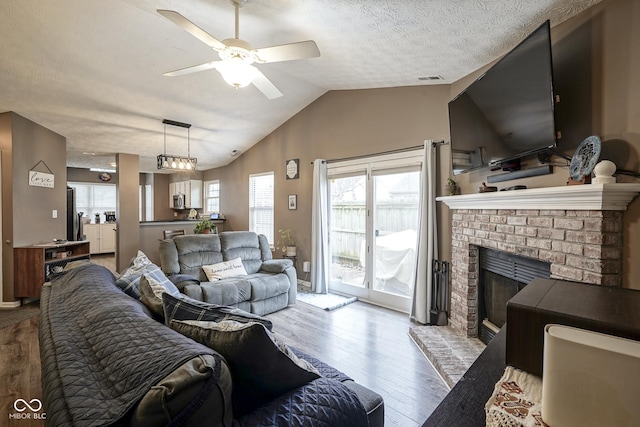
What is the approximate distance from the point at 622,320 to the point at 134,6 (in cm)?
367

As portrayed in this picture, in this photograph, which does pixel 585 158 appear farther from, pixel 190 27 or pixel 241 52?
pixel 190 27

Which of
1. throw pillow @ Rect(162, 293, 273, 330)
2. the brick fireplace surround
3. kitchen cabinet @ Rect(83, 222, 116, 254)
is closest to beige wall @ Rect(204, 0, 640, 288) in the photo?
the brick fireplace surround

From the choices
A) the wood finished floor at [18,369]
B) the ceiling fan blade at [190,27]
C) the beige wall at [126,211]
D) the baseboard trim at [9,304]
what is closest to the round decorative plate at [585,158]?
the ceiling fan blade at [190,27]

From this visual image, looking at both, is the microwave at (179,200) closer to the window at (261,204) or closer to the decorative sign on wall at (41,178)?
the window at (261,204)

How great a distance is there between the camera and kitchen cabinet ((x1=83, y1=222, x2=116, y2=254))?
820cm

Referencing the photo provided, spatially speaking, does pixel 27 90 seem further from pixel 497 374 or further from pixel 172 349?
pixel 497 374

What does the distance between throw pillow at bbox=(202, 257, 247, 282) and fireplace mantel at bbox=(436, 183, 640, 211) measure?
10.0ft

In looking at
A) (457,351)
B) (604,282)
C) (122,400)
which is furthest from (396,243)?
(122,400)

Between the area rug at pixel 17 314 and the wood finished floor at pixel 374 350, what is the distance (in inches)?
120

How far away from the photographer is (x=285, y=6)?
7.69ft

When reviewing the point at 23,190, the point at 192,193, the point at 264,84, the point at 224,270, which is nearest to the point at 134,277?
the point at 224,270

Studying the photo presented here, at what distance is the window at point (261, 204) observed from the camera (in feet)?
19.6

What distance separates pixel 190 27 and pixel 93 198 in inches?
360

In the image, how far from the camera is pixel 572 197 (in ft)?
6.07
